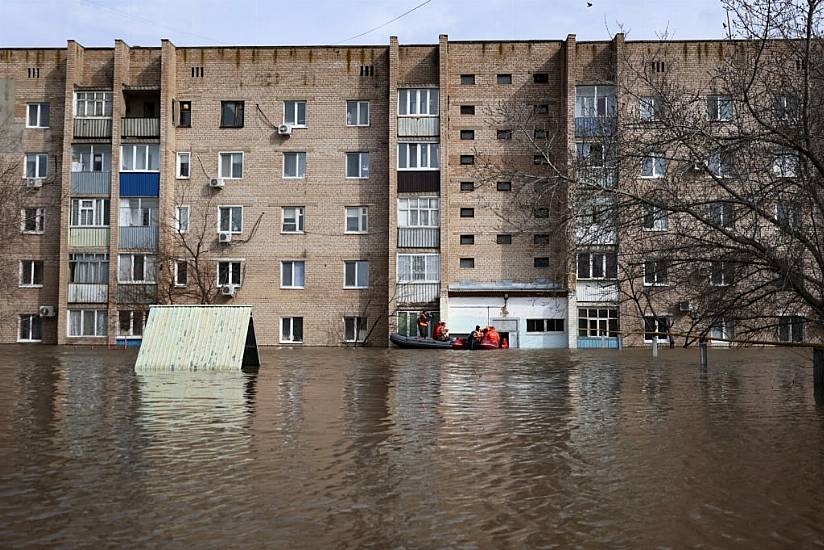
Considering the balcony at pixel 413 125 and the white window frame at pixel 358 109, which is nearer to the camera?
the balcony at pixel 413 125

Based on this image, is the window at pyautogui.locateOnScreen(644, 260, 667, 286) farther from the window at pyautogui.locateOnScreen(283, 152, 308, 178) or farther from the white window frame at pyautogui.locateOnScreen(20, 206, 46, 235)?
the white window frame at pyautogui.locateOnScreen(20, 206, 46, 235)

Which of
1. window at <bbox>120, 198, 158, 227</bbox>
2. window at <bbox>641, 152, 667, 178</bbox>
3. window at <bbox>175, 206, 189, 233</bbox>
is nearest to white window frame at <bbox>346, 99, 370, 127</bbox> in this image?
window at <bbox>175, 206, 189, 233</bbox>

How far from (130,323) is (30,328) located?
518 cm

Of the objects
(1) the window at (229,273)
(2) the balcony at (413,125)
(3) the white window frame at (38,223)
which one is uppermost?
(2) the balcony at (413,125)

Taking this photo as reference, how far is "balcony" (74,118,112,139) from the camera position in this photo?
4619cm

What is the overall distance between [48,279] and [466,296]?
20291mm

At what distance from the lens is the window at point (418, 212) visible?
148 ft

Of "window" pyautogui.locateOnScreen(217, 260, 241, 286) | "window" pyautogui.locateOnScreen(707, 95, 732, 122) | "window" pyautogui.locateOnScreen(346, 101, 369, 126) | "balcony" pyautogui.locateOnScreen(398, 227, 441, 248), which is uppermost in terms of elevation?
"window" pyautogui.locateOnScreen(346, 101, 369, 126)

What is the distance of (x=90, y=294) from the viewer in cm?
4559

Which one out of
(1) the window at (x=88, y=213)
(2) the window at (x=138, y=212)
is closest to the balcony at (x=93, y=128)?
(1) the window at (x=88, y=213)

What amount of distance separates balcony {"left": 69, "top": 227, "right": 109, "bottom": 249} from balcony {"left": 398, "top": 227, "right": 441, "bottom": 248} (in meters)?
14.2

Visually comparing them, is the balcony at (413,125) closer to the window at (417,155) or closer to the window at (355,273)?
the window at (417,155)

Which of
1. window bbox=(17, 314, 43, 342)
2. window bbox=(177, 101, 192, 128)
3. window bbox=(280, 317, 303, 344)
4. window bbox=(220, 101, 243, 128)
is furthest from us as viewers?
window bbox=(177, 101, 192, 128)

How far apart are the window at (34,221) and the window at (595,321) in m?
26.5
